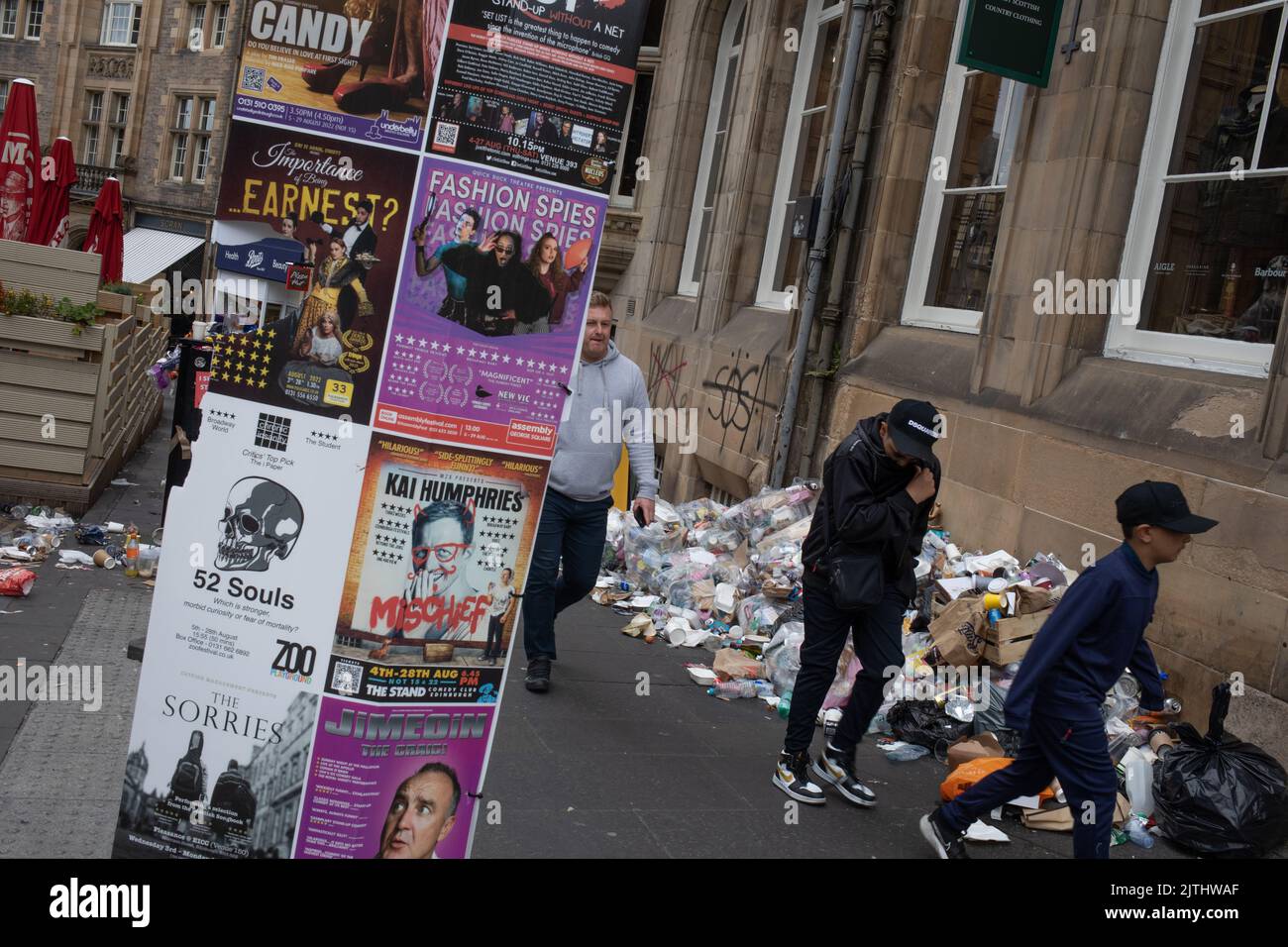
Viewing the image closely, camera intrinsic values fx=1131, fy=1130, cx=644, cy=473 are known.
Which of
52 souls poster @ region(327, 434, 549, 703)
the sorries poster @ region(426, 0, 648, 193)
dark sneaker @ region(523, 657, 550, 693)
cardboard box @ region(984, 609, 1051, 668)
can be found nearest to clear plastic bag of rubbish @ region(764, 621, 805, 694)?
cardboard box @ region(984, 609, 1051, 668)

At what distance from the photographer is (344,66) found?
2764 mm

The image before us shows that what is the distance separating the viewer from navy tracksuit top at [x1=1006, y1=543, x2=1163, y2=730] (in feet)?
13.0

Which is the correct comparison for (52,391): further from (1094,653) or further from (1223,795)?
(1223,795)

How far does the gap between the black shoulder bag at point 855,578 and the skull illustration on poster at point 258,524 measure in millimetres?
2581

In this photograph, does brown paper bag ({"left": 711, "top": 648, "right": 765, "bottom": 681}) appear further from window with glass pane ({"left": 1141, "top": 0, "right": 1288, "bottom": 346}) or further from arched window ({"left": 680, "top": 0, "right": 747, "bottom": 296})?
arched window ({"left": 680, "top": 0, "right": 747, "bottom": 296})

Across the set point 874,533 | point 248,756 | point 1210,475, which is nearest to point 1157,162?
Answer: point 1210,475

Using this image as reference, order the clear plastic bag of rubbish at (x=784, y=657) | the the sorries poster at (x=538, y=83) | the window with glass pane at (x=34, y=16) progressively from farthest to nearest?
the window with glass pane at (x=34, y=16)
the clear plastic bag of rubbish at (x=784, y=657)
the the sorries poster at (x=538, y=83)

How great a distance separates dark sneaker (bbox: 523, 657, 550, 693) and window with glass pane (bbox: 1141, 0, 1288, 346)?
4.26 m

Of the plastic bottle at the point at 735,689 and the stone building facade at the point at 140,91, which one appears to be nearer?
the plastic bottle at the point at 735,689

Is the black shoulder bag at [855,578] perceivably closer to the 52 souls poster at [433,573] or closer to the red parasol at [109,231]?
the 52 souls poster at [433,573]

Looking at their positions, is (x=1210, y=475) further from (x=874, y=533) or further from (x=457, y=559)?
(x=457, y=559)

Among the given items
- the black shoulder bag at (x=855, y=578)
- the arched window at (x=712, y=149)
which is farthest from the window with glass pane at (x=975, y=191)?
the arched window at (x=712, y=149)

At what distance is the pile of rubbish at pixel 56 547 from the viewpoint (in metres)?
7.26

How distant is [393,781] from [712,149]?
13.2m
